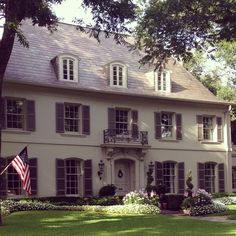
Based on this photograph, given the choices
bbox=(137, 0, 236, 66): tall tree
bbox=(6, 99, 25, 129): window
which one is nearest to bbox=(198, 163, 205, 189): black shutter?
bbox=(6, 99, 25, 129): window

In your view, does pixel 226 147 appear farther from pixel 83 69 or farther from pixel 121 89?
pixel 83 69

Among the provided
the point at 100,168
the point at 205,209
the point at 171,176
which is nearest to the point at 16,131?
the point at 100,168

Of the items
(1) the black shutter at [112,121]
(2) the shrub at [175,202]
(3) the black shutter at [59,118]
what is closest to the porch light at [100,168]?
(1) the black shutter at [112,121]

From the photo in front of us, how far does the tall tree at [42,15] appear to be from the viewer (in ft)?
51.8

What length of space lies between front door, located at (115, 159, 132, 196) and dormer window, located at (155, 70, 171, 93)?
486cm

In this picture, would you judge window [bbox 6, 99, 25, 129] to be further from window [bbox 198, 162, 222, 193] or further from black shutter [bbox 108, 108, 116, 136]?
window [bbox 198, 162, 222, 193]

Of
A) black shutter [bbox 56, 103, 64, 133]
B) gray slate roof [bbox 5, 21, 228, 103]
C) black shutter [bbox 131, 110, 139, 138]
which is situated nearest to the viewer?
black shutter [bbox 56, 103, 64, 133]

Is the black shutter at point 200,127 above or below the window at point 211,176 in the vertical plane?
above

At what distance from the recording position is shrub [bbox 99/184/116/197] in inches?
1043

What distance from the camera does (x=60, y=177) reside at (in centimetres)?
2572

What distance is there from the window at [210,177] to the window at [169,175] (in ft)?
8.35

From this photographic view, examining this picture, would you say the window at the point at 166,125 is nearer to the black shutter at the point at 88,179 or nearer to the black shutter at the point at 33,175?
the black shutter at the point at 88,179

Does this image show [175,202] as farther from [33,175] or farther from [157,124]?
[157,124]

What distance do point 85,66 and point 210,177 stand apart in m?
10.3
